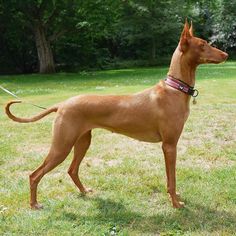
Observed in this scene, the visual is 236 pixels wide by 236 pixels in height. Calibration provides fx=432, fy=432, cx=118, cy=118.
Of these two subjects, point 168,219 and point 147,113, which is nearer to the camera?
point 168,219

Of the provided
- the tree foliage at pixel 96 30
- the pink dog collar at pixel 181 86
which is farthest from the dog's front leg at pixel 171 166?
the tree foliage at pixel 96 30

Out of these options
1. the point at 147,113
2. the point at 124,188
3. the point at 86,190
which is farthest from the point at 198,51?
the point at 86,190

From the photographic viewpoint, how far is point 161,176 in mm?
6219

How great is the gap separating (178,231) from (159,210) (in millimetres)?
630

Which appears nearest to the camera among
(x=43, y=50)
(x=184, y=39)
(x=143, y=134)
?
(x=184, y=39)

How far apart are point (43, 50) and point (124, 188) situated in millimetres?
23773

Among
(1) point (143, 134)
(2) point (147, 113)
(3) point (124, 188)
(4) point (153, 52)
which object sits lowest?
(4) point (153, 52)

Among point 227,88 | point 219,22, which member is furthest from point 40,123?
point 219,22

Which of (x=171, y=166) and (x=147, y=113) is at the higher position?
(x=147, y=113)

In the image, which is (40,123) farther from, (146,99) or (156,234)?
(156,234)

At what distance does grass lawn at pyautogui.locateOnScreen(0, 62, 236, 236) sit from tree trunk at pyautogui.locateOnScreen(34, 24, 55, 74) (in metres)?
19.6

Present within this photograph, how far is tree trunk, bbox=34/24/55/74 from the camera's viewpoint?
28.0 m

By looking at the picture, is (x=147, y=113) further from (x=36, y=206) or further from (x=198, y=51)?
(x=36, y=206)

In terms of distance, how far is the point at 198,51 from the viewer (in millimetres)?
4988
